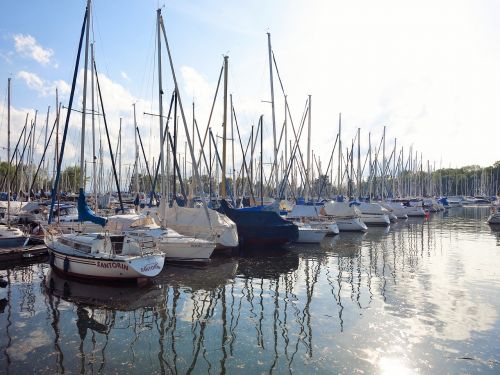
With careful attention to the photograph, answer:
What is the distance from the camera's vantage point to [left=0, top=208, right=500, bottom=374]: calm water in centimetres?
952

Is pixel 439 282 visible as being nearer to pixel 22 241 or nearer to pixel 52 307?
pixel 52 307

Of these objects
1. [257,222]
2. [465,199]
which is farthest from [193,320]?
[465,199]

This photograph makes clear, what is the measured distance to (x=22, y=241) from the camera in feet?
78.3

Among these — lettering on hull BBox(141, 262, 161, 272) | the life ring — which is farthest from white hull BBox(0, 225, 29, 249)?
lettering on hull BBox(141, 262, 161, 272)

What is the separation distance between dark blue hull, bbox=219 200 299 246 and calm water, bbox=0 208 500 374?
20.4 feet

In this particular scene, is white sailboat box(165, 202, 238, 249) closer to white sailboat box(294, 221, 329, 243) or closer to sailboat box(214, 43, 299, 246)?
sailboat box(214, 43, 299, 246)

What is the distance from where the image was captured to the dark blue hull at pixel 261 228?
27.7 m

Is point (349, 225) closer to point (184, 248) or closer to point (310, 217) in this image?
point (310, 217)

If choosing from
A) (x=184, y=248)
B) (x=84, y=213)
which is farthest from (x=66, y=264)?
(x=184, y=248)

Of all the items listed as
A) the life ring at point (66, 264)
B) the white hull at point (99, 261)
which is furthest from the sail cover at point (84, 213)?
the life ring at point (66, 264)

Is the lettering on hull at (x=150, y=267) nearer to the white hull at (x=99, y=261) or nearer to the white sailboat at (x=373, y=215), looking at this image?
the white hull at (x=99, y=261)

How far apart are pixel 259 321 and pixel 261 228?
15.3 m

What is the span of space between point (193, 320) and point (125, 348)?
2643 millimetres

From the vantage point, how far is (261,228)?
27656mm
